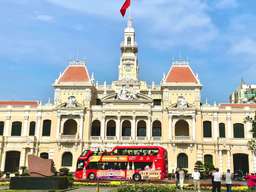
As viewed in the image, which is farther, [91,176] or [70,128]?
[70,128]

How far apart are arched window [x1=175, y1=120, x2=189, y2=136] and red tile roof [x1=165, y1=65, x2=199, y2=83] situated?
6381 millimetres

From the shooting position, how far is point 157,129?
178 ft

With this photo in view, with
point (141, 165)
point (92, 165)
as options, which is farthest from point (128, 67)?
point (141, 165)

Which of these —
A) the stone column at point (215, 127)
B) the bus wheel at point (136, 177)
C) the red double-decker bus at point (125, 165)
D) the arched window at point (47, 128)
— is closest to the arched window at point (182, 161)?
the stone column at point (215, 127)

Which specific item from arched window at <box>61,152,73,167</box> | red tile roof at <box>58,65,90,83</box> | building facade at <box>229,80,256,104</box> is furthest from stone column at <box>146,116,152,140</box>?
building facade at <box>229,80,256,104</box>

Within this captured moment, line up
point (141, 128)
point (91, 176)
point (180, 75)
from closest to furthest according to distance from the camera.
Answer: point (91, 176)
point (141, 128)
point (180, 75)

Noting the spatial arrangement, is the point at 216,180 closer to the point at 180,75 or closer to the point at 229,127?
the point at 229,127

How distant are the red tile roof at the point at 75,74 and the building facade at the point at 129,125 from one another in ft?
0.52

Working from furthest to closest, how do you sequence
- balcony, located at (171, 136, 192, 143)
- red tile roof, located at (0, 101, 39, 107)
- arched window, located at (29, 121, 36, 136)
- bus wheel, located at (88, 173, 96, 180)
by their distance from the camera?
red tile roof, located at (0, 101, 39, 107), arched window, located at (29, 121, 36, 136), balcony, located at (171, 136, 192, 143), bus wheel, located at (88, 173, 96, 180)

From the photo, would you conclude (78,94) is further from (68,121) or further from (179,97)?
(179,97)

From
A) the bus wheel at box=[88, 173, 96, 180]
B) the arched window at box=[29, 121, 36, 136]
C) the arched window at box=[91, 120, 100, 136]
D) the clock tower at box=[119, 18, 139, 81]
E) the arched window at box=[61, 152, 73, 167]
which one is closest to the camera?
the bus wheel at box=[88, 173, 96, 180]

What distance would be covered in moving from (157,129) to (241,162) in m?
13.2

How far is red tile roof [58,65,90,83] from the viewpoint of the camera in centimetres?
5609

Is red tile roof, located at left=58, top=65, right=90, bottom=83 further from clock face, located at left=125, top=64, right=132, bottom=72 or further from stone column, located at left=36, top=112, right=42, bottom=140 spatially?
clock face, located at left=125, top=64, right=132, bottom=72
